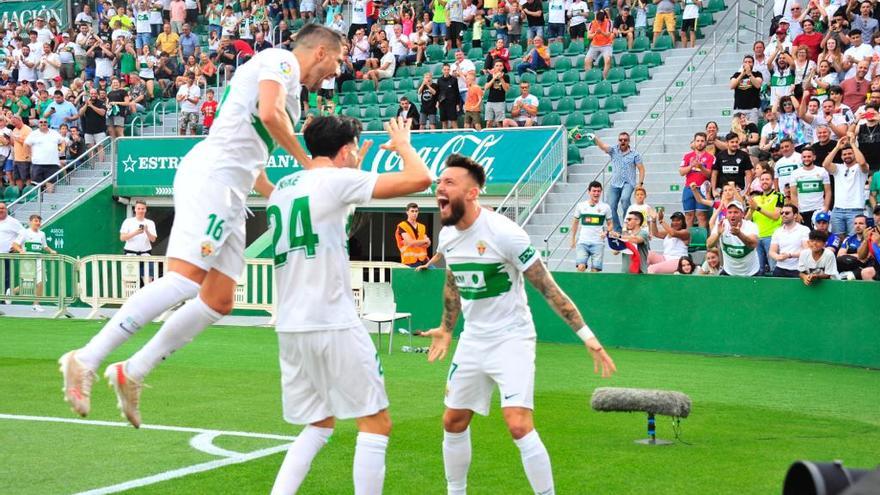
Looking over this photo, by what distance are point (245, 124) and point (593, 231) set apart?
1434 centimetres

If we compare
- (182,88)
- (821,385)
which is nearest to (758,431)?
(821,385)

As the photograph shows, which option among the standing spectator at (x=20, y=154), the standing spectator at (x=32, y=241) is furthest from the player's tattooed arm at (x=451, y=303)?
the standing spectator at (x=20, y=154)

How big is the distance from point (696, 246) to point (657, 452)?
36.0 ft

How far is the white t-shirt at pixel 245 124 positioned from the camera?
21.9 feet

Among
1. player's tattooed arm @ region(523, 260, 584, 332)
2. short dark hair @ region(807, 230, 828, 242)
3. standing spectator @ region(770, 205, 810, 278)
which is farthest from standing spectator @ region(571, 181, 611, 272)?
player's tattooed arm @ region(523, 260, 584, 332)

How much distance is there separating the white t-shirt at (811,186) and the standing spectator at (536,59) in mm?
9678

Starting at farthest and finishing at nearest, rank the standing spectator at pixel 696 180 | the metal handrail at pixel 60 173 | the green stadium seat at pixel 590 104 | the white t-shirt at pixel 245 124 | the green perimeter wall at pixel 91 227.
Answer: the green perimeter wall at pixel 91 227 < the metal handrail at pixel 60 173 < the green stadium seat at pixel 590 104 < the standing spectator at pixel 696 180 < the white t-shirt at pixel 245 124

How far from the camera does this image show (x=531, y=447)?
22.9 ft

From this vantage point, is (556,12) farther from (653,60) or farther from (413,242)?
(413,242)

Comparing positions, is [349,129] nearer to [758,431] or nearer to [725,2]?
[758,431]

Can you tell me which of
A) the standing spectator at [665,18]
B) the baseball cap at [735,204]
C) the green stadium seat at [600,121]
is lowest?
the baseball cap at [735,204]

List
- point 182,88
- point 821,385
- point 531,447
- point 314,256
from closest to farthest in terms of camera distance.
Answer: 1. point 314,256
2. point 531,447
3. point 821,385
4. point 182,88

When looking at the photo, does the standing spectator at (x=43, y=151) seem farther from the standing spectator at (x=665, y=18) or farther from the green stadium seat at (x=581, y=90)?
the standing spectator at (x=665, y=18)

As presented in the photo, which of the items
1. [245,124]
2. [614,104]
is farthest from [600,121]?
[245,124]
